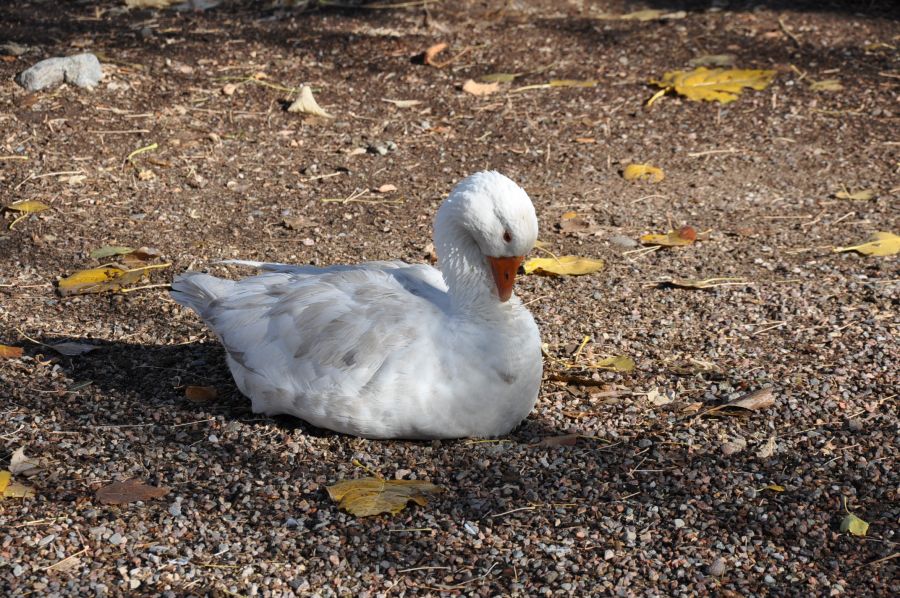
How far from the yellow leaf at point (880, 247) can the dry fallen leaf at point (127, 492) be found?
11.1 feet

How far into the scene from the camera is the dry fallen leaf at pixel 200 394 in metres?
3.91

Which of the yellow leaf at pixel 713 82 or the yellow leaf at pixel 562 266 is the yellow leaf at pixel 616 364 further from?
the yellow leaf at pixel 713 82

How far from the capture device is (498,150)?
20.8 ft

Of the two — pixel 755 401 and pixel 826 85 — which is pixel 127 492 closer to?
pixel 755 401

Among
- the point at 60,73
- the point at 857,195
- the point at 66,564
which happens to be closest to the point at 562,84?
the point at 857,195

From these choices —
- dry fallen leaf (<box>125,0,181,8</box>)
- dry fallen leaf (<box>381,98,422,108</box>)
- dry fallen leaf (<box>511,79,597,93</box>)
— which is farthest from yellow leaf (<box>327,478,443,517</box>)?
dry fallen leaf (<box>125,0,181,8</box>)

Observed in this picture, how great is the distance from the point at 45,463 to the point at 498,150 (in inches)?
142

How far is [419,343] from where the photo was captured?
3547mm

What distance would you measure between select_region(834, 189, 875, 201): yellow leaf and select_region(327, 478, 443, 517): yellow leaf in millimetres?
3389

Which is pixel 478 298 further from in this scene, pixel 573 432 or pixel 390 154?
pixel 390 154

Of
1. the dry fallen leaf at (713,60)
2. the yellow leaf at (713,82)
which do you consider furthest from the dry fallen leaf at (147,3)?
the dry fallen leaf at (713,60)

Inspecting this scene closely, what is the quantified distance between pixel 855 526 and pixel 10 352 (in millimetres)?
3080

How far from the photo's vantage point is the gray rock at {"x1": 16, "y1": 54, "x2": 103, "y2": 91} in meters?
6.69

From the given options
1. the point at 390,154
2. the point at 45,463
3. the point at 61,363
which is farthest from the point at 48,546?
the point at 390,154
